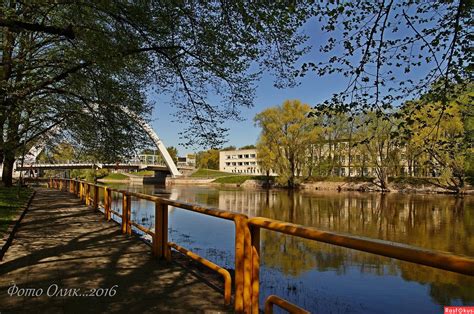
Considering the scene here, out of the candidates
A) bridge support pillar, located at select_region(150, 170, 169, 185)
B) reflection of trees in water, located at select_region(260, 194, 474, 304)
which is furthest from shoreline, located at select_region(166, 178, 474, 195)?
bridge support pillar, located at select_region(150, 170, 169, 185)

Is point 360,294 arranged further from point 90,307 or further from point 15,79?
point 15,79

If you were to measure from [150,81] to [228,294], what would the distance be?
6.10m

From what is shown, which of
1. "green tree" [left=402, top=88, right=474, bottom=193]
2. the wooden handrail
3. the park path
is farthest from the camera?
"green tree" [left=402, top=88, right=474, bottom=193]

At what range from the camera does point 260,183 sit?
207ft

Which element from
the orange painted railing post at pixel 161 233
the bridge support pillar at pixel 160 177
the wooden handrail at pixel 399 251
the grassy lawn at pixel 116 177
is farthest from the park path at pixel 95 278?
the grassy lawn at pixel 116 177

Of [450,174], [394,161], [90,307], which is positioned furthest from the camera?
[394,161]

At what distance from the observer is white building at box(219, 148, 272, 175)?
354 ft

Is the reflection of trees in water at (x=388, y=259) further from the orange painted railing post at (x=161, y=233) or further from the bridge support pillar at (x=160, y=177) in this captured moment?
the bridge support pillar at (x=160, y=177)

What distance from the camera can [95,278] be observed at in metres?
4.52

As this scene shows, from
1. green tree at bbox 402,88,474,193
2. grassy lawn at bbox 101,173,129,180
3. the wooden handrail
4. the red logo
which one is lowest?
the red logo

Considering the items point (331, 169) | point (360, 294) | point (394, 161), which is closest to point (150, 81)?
point (360, 294)

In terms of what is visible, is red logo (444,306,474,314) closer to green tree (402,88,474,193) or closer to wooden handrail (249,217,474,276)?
green tree (402,88,474,193)

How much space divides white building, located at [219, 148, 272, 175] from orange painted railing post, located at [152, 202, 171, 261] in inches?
3932

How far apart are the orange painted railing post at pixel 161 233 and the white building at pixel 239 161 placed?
99.9 meters
